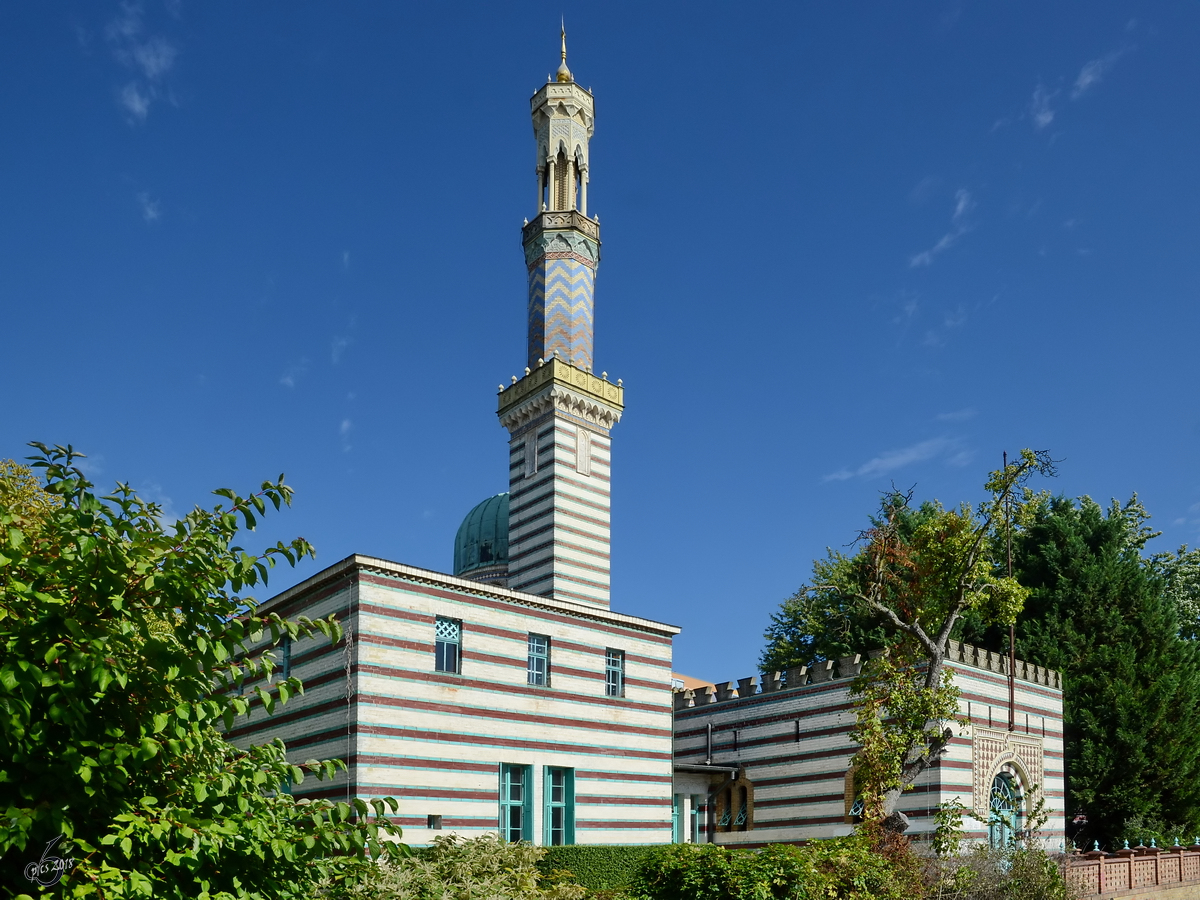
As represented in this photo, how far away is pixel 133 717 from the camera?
24.9 ft

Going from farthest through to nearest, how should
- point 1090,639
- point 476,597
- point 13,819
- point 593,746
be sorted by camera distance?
1. point 1090,639
2. point 593,746
3. point 476,597
4. point 13,819

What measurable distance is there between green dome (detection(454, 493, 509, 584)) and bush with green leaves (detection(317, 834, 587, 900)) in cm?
3017

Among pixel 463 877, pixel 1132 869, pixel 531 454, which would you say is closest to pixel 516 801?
pixel 463 877

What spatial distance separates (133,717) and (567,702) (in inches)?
793

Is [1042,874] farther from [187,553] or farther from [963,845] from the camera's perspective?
[187,553]

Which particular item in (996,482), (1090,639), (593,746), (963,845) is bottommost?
(963,845)

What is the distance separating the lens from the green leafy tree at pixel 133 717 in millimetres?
7012

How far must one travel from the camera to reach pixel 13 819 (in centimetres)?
671

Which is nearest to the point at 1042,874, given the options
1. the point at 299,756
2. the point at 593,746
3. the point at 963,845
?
the point at 963,845

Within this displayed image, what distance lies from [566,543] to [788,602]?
15379mm

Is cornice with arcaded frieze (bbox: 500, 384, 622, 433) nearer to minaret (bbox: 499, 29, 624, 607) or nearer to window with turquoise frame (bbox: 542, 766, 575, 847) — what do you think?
minaret (bbox: 499, 29, 624, 607)

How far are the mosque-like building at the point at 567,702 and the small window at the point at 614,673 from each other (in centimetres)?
7

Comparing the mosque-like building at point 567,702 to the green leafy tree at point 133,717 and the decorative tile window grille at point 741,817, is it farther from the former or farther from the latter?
the green leafy tree at point 133,717

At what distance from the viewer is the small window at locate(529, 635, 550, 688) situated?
2664 cm
